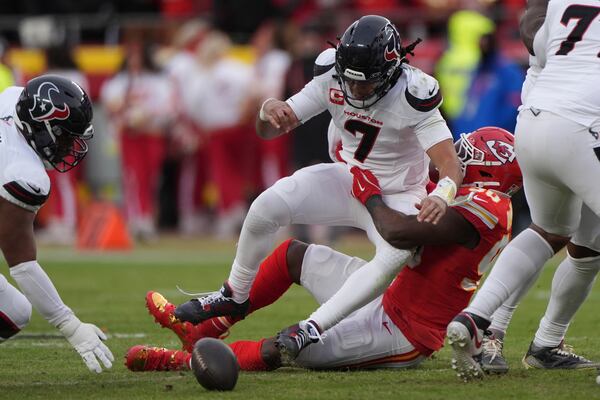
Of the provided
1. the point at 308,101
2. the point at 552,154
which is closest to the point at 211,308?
the point at 308,101

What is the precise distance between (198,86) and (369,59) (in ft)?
27.5

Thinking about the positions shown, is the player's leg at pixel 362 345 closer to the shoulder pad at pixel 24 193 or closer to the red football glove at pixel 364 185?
the red football glove at pixel 364 185

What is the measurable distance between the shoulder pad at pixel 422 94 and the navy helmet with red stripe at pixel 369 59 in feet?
0.31

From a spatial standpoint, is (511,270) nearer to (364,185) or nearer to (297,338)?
(364,185)

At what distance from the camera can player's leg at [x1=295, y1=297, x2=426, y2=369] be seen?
5.39m

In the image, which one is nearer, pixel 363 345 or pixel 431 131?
pixel 363 345

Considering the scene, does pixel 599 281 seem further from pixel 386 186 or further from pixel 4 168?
pixel 4 168

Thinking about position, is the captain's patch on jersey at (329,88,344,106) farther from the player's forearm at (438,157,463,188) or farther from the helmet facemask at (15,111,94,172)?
the helmet facemask at (15,111,94,172)

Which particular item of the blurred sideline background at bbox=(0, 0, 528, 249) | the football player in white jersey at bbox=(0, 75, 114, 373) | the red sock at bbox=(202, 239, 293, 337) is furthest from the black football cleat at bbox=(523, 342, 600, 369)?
the blurred sideline background at bbox=(0, 0, 528, 249)

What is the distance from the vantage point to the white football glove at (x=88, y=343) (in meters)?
5.05

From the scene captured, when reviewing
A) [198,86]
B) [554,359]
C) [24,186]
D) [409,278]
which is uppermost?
[24,186]

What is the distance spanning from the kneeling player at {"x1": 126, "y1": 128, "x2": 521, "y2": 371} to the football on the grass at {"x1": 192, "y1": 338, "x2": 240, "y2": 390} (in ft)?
1.05

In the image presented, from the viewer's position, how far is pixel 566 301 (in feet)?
18.5

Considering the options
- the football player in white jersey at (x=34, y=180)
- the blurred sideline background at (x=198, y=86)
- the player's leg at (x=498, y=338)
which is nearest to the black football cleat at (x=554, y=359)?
the player's leg at (x=498, y=338)
